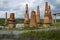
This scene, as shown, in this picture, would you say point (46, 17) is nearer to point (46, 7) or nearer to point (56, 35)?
point (46, 7)

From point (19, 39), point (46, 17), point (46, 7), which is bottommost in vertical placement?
point (19, 39)

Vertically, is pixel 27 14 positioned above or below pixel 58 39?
above

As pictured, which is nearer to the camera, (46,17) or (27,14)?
(46,17)

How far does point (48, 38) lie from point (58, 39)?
734 millimetres

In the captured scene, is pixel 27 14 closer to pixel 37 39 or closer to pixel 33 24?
pixel 33 24

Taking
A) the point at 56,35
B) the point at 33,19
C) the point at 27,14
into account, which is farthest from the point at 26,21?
the point at 56,35

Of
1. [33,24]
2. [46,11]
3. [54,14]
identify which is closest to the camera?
[33,24]

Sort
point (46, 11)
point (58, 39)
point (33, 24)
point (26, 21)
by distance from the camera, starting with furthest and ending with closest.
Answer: point (26, 21)
point (46, 11)
point (33, 24)
point (58, 39)

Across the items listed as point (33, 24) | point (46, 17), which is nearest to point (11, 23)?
point (33, 24)

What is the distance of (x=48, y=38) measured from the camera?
449 inches

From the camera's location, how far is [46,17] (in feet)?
84.6

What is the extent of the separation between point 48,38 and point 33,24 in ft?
43.2

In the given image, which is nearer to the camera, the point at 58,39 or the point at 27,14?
the point at 58,39

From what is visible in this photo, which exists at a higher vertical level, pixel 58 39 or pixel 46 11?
pixel 46 11
